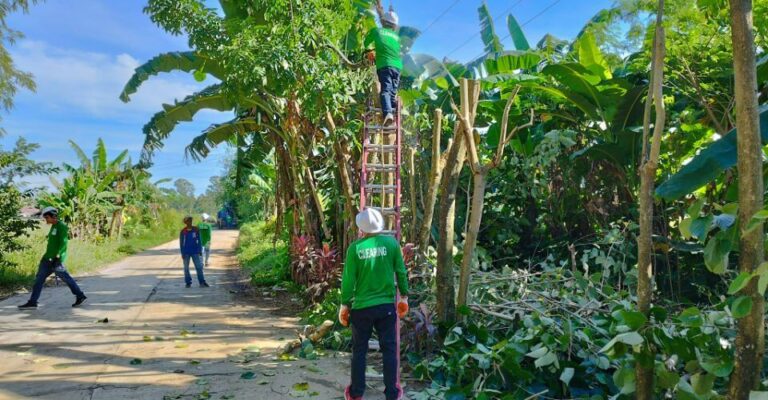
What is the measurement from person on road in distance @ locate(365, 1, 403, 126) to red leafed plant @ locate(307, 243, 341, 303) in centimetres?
259

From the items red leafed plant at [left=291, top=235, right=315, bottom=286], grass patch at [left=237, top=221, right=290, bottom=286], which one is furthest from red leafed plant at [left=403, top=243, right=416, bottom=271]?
grass patch at [left=237, top=221, right=290, bottom=286]

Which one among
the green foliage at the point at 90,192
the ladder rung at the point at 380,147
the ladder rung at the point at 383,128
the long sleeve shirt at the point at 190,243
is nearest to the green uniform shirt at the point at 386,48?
the ladder rung at the point at 383,128

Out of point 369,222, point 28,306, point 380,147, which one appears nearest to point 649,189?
point 369,222

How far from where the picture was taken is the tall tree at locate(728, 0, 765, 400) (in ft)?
8.93

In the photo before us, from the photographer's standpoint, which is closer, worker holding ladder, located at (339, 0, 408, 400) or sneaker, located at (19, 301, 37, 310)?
worker holding ladder, located at (339, 0, 408, 400)

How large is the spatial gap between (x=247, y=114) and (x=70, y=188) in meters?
11.5

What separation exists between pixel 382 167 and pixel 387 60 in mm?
1547

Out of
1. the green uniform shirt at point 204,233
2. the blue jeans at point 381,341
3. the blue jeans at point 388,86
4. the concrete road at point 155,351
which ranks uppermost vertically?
the blue jeans at point 388,86

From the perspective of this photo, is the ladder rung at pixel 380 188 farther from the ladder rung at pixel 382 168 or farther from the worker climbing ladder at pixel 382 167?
the ladder rung at pixel 382 168

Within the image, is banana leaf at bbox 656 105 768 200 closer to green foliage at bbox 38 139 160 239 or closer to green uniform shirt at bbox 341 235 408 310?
green uniform shirt at bbox 341 235 408 310

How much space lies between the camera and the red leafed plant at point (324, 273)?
8.66 metres

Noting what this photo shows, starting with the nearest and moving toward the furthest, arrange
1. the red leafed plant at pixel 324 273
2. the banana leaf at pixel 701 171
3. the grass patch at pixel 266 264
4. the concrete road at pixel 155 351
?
1. the banana leaf at pixel 701 171
2. the concrete road at pixel 155 351
3. the red leafed plant at pixel 324 273
4. the grass patch at pixel 266 264

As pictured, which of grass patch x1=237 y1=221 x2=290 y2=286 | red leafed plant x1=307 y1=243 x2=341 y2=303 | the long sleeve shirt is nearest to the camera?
red leafed plant x1=307 y1=243 x2=341 y2=303

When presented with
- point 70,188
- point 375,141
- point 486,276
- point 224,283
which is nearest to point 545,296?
point 486,276
